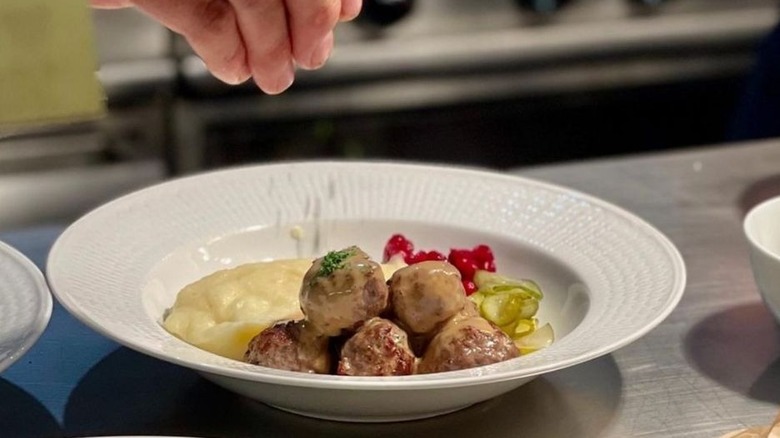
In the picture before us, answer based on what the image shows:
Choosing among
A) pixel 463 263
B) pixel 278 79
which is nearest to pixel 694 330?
pixel 463 263

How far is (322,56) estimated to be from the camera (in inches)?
37.7

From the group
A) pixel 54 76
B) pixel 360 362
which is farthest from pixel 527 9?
pixel 54 76

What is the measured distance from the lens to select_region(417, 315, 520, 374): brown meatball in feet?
2.88

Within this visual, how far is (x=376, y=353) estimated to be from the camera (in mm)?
871

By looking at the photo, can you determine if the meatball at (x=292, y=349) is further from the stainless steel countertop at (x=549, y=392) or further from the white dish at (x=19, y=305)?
the white dish at (x=19, y=305)

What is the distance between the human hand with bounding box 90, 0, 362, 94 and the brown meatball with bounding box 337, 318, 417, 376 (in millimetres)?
223

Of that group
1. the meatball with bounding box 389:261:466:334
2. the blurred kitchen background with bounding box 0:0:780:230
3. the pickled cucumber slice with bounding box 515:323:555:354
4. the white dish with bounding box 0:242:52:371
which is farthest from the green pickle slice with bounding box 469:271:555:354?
the blurred kitchen background with bounding box 0:0:780:230

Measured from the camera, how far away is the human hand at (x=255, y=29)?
885mm

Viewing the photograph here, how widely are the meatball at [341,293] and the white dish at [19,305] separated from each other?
206 millimetres

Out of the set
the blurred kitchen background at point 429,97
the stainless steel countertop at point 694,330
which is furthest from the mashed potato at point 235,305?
the blurred kitchen background at point 429,97

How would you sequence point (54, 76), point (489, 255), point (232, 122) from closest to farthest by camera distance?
1. point (54, 76)
2. point (489, 255)
3. point (232, 122)

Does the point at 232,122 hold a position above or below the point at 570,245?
below

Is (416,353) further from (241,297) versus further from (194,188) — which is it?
(194,188)

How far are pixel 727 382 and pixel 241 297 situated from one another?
424mm
